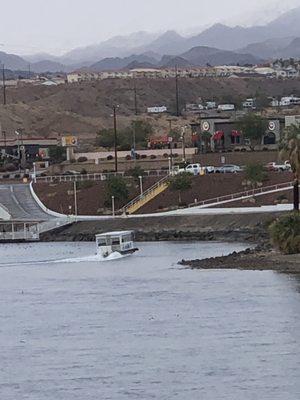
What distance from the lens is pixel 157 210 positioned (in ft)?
325

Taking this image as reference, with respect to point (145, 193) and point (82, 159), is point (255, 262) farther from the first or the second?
point (82, 159)

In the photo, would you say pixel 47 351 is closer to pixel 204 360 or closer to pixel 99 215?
pixel 204 360

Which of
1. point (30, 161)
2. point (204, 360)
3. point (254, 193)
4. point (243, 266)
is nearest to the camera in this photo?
point (204, 360)

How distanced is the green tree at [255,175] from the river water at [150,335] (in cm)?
3411

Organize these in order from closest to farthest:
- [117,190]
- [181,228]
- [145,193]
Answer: [181,228]
[117,190]
[145,193]

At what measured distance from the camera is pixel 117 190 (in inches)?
3984

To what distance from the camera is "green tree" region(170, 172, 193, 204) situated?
99.9 m

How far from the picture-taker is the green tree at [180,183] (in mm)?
99938

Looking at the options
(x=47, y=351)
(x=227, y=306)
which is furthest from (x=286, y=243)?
(x=47, y=351)

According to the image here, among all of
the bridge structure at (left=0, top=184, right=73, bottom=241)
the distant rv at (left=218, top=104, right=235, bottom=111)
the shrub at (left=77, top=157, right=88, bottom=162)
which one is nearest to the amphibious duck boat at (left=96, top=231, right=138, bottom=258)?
the bridge structure at (left=0, top=184, right=73, bottom=241)

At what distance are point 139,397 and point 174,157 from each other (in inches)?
3617

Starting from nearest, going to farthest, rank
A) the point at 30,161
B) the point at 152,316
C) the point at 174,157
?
the point at 152,316 < the point at 174,157 < the point at 30,161

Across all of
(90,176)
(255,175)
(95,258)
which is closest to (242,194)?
(255,175)

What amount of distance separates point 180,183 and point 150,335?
57577 mm
